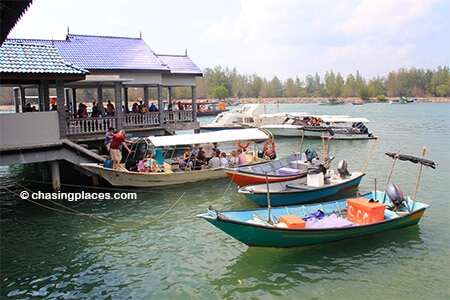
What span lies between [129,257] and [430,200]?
11.4m

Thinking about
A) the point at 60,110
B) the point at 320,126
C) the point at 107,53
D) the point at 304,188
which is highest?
the point at 107,53

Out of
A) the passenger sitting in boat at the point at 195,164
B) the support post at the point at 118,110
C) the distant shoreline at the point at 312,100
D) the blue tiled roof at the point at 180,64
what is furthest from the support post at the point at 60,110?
the distant shoreline at the point at 312,100

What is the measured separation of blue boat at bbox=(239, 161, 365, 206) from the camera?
14312 millimetres

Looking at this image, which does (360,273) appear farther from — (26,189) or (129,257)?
(26,189)

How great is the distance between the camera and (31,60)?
15.0 m

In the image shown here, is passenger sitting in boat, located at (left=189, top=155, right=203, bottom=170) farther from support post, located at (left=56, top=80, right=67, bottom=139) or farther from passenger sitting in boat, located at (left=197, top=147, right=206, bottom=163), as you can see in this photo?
support post, located at (left=56, top=80, right=67, bottom=139)

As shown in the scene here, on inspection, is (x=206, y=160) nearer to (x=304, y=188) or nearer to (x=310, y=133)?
(x=304, y=188)

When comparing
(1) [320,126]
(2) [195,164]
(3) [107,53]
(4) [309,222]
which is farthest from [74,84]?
(1) [320,126]

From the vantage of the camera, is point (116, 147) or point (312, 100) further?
point (312, 100)

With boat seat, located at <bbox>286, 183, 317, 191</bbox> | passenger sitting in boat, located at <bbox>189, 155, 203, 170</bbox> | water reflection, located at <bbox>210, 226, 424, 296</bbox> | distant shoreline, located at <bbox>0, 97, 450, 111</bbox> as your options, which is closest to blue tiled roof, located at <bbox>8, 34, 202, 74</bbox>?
passenger sitting in boat, located at <bbox>189, 155, 203, 170</bbox>

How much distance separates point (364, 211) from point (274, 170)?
6883 millimetres

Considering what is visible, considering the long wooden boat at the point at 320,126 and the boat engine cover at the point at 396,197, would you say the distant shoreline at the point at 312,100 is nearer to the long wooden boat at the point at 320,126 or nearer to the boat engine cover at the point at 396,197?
the long wooden boat at the point at 320,126

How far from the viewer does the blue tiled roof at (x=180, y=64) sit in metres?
25.2

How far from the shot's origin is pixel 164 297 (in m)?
8.72
